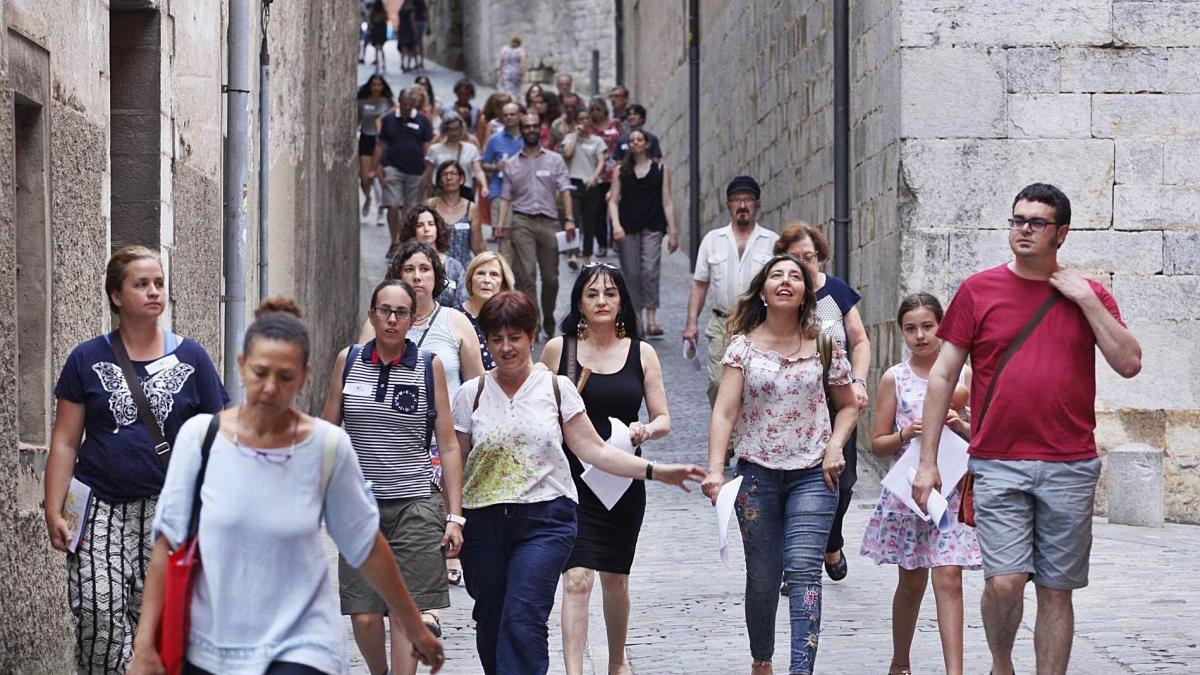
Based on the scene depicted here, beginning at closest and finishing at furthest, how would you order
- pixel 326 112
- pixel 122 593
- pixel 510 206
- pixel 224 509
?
pixel 224 509 → pixel 122 593 → pixel 326 112 → pixel 510 206

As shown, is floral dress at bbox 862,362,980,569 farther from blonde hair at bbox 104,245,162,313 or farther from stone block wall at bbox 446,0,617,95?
stone block wall at bbox 446,0,617,95

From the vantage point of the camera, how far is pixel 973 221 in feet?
38.2

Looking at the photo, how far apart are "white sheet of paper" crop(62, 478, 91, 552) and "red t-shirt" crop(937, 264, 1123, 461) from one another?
2.79 m

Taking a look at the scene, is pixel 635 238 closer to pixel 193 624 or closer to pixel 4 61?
pixel 4 61

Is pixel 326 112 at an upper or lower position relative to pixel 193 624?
upper

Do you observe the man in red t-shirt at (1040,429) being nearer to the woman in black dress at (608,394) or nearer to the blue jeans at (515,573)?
the woman in black dress at (608,394)

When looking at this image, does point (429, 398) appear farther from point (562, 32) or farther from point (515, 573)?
point (562, 32)

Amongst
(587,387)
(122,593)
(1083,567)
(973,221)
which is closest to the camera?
(122,593)

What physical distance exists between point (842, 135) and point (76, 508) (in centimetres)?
833

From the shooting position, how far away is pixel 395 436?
644 centimetres

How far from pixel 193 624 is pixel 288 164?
785 centimetres

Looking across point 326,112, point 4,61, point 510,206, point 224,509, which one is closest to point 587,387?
point 4,61

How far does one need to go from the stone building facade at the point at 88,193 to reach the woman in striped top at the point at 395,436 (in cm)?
103

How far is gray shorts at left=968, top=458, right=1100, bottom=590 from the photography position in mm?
6250
